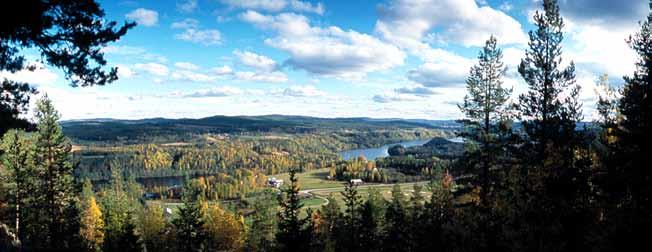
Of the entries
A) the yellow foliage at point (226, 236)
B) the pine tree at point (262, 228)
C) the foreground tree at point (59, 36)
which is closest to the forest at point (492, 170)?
the foreground tree at point (59, 36)

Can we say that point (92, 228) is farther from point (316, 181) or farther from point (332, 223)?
point (316, 181)

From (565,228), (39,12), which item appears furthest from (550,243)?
(39,12)

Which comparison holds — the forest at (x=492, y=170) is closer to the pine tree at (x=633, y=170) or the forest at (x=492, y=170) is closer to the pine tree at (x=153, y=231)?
the pine tree at (x=633, y=170)

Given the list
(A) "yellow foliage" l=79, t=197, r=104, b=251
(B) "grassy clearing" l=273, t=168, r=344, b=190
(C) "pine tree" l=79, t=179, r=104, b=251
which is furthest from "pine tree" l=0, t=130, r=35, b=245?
(B) "grassy clearing" l=273, t=168, r=344, b=190

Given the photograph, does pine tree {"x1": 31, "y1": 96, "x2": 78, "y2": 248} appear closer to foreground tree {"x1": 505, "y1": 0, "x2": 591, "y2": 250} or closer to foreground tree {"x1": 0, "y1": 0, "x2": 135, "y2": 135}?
foreground tree {"x1": 0, "y1": 0, "x2": 135, "y2": 135}

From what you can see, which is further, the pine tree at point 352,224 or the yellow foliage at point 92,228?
the yellow foliage at point 92,228

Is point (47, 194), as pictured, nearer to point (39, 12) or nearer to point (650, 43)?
point (39, 12)
